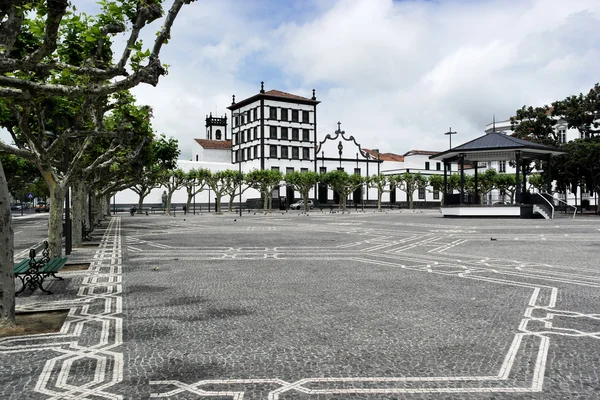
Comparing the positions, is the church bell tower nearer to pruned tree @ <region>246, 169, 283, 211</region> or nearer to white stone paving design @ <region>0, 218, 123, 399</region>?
pruned tree @ <region>246, 169, 283, 211</region>

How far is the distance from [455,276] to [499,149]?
28298 millimetres

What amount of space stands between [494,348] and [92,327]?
5.07 metres

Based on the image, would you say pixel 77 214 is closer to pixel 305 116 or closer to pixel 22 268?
pixel 22 268

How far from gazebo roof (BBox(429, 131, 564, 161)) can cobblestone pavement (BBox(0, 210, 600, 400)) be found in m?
25.2

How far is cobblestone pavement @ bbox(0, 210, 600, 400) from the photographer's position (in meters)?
4.43

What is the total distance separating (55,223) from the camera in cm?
1367

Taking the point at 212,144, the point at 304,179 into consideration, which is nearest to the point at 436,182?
the point at 304,179

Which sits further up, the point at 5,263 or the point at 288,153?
the point at 288,153

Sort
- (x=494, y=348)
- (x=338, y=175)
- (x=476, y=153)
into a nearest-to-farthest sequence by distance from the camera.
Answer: (x=494, y=348)
(x=476, y=153)
(x=338, y=175)

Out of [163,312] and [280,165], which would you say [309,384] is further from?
[280,165]

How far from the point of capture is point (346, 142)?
75.9 metres

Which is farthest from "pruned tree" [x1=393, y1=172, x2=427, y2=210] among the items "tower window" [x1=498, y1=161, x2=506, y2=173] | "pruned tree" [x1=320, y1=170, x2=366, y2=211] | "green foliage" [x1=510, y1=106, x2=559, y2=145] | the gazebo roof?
the gazebo roof

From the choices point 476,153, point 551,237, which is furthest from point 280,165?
point 551,237

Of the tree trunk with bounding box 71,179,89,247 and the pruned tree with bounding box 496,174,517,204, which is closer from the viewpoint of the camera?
the tree trunk with bounding box 71,179,89,247
